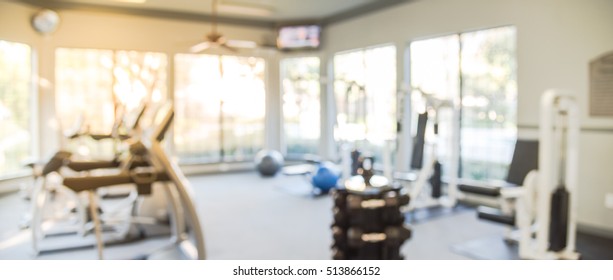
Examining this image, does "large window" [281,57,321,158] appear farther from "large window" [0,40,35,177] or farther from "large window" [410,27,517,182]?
"large window" [0,40,35,177]

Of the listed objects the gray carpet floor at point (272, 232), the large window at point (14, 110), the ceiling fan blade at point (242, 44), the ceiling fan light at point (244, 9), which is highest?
the ceiling fan light at point (244, 9)

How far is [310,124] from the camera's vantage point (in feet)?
18.9

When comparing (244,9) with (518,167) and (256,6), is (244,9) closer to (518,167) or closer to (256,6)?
(256,6)

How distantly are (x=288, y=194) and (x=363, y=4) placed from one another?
2248 mm

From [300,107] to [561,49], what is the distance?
3.45 metres

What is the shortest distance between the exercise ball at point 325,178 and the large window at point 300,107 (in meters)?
1.68

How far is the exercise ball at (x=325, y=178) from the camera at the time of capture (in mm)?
3990

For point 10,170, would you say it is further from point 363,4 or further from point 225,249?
point 363,4

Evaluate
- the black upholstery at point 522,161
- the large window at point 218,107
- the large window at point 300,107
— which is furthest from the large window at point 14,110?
the large window at point 300,107

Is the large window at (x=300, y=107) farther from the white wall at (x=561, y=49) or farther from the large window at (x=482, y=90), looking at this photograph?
the white wall at (x=561, y=49)

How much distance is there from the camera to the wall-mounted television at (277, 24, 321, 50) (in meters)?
5.46

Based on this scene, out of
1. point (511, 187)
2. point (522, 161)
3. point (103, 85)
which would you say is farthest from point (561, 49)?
point (103, 85)

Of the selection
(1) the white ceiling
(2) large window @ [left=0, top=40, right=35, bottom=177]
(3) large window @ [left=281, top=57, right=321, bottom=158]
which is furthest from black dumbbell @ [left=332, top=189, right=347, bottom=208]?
(3) large window @ [left=281, top=57, right=321, bottom=158]
